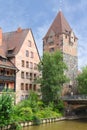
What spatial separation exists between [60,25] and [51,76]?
2258 centimetres

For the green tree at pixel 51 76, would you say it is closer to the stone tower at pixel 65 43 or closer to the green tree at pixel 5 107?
the stone tower at pixel 65 43

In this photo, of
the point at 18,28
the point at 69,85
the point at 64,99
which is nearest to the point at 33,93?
the point at 64,99

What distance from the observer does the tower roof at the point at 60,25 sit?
79819mm

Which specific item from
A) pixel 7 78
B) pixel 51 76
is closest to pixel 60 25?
pixel 51 76

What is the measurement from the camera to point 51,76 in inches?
2414

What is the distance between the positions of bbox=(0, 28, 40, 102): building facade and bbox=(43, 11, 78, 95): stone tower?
1463 cm

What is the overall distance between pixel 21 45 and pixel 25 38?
2.05 metres

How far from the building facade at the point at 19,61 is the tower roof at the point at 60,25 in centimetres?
1596

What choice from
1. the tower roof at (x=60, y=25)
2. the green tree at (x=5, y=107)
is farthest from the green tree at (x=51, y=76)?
the green tree at (x=5, y=107)

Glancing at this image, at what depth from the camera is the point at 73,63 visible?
82.6m

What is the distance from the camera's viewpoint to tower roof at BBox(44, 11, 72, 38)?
79.8 meters

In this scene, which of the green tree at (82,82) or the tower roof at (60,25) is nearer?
the green tree at (82,82)

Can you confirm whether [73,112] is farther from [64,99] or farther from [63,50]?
[63,50]

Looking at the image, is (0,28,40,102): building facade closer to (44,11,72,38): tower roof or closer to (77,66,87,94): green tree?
(77,66,87,94): green tree
